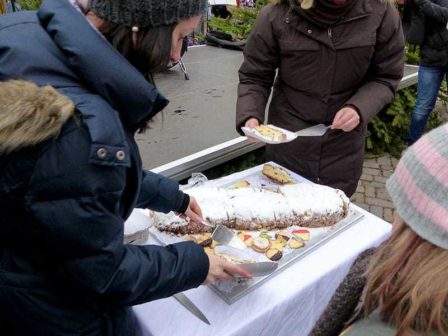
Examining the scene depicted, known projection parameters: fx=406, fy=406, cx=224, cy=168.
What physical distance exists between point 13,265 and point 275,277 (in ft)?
2.63

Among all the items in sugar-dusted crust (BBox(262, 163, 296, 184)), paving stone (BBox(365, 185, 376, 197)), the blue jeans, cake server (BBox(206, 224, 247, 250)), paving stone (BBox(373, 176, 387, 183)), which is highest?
cake server (BBox(206, 224, 247, 250))

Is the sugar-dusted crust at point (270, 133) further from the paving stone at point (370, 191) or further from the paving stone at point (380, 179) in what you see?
the paving stone at point (380, 179)

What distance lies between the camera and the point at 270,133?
185cm

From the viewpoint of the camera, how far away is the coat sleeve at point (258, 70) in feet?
6.37

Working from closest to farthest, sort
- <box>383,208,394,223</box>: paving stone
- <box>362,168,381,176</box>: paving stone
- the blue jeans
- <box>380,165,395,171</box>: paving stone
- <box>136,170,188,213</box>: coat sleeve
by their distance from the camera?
<box>136,170,188,213</box>: coat sleeve < <box>383,208,394,223</box>: paving stone < the blue jeans < <box>362,168,381,176</box>: paving stone < <box>380,165,395,171</box>: paving stone

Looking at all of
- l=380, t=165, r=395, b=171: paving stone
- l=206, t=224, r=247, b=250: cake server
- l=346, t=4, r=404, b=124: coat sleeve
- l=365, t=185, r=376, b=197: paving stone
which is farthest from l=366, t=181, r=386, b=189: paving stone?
l=206, t=224, r=247, b=250: cake server

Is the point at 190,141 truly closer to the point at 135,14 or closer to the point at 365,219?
the point at 365,219

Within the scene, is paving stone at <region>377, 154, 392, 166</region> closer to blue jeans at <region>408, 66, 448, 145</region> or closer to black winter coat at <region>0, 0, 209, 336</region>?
blue jeans at <region>408, 66, 448, 145</region>

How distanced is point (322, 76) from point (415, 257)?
1292mm

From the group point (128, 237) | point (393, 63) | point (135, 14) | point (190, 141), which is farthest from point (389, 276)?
point (190, 141)

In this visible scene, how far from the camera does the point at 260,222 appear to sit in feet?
5.19

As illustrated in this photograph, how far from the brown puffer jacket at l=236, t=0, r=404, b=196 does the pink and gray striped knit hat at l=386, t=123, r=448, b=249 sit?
1.19 meters

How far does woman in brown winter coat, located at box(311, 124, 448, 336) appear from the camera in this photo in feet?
2.37

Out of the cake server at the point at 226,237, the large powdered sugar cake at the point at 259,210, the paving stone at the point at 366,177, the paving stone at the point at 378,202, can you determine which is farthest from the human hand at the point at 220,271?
the paving stone at the point at 366,177
